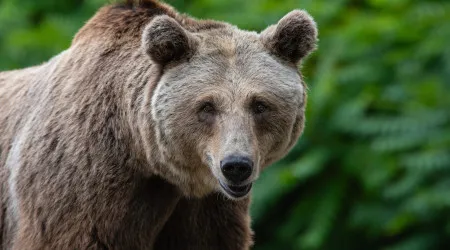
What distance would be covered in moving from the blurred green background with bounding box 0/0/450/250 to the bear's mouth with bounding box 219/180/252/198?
253 inches

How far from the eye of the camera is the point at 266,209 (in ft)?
52.7

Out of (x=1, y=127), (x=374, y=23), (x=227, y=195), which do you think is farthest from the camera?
(x=374, y=23)

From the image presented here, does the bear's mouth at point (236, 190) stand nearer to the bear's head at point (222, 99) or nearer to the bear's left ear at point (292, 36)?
the bear's head at point (222, 99)

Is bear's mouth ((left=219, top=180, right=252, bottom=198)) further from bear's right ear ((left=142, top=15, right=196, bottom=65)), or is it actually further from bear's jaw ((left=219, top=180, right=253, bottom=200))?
bear's right ear ((left=142, top=15, right=196, bottom=65))

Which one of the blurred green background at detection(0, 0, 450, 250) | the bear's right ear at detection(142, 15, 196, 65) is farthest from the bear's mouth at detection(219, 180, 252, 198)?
the blurred green background at detection(0, 0, 450, 250)

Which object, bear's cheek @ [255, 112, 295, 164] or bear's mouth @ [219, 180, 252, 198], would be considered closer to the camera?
bear's mouth @ [219, 180, 252, 198]

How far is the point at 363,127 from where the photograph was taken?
14.2m

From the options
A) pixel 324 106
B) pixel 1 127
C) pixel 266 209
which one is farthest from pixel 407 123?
pixel 1 127

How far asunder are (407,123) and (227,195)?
6534 mm

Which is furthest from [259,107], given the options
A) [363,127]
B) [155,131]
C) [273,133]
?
[363,127]

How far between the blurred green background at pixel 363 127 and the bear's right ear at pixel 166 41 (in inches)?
249

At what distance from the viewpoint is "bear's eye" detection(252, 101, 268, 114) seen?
8031 millimetres

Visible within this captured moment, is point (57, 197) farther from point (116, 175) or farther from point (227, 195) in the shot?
point (227, 195)

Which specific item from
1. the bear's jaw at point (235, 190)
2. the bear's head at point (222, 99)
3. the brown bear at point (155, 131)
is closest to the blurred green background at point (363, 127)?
the brown bear at point (155, 131)
